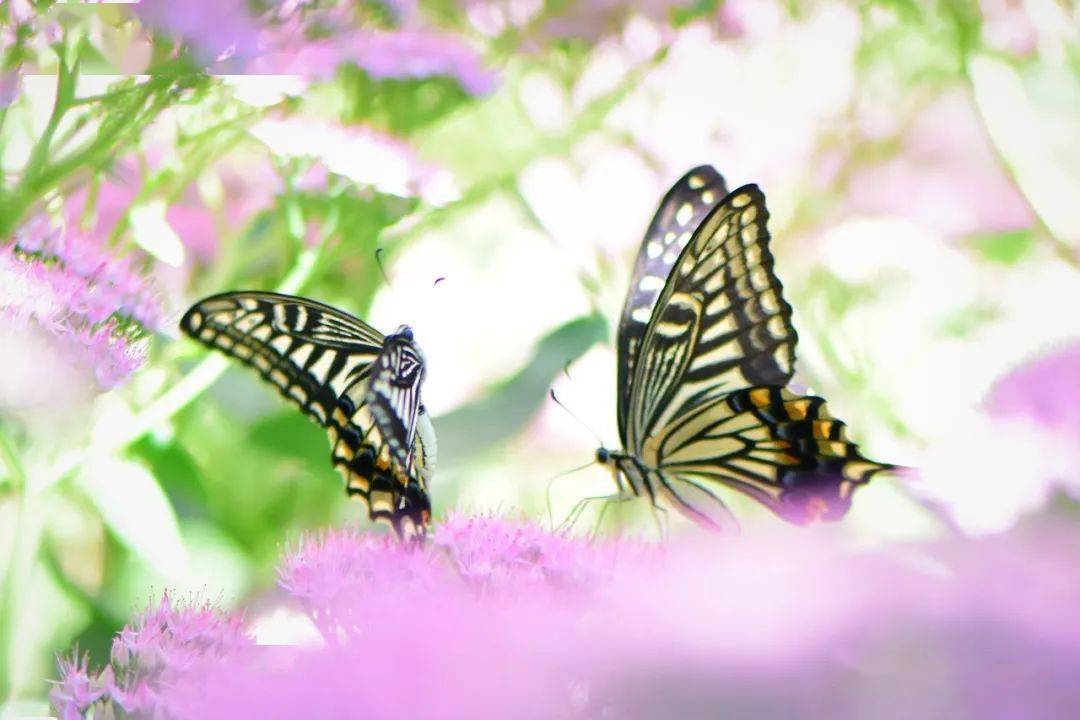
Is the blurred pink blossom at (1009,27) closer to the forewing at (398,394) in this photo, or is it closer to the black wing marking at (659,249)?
the black wing marking at (659,249)

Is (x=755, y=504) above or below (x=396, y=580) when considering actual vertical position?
above

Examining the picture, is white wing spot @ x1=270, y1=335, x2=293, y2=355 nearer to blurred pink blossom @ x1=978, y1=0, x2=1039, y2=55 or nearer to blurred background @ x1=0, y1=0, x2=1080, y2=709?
blurred background @ x1=0, y1=0, x2=1080, y2=709

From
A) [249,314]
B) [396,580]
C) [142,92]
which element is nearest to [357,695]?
[396,580]

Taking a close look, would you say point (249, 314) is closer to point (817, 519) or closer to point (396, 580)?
point (396, 580)

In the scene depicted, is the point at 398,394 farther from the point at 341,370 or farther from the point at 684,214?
the point at 684,214

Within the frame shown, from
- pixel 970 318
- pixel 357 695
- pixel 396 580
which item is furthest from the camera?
pixel 970 318

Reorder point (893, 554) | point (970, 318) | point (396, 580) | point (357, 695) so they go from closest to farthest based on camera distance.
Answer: point (357, 695) → point (396, 580) → point (893, 554) → point (970, 318)
